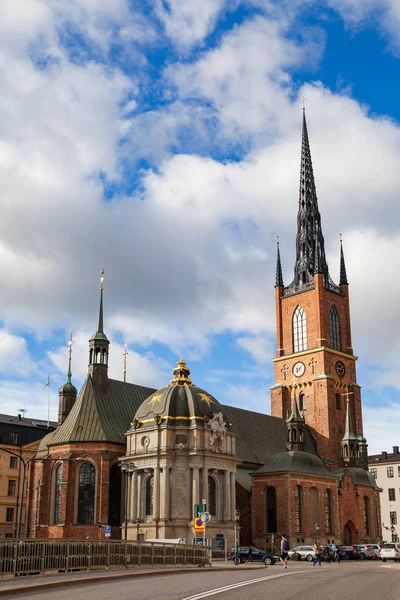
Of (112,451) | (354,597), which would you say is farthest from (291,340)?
(354,597)

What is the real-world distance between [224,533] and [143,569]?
3001 cm

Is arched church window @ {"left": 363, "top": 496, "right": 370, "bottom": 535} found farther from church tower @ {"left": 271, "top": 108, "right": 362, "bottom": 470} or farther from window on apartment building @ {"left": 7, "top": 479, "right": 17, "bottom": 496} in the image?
window on apartment building @ {"left": 7, "top": 479, "right": 17, "bottom": 496}

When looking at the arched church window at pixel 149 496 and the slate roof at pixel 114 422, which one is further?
the slate roof at pixel 114 422

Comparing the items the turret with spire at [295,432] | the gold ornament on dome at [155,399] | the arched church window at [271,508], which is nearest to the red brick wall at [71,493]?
the gold ornament on dome at [155,399]

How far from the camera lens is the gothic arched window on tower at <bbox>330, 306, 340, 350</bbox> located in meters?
99.1

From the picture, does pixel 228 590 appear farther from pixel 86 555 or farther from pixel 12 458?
pixel 12 458

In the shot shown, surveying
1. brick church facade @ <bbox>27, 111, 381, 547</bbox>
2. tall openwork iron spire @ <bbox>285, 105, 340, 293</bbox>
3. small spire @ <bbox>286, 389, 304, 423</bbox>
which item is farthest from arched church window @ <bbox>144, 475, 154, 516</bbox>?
tall openwork iron spire @ <bbox>285, 105, 340, 293</bbox>

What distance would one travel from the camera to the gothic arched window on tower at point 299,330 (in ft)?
323

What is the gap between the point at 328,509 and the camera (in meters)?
77.0

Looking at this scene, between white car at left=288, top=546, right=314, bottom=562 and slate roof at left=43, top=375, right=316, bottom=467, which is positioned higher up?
slate roof at left=43, top=375, right=316, bottom=467

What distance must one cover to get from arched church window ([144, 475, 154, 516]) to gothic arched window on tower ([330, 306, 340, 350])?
43.4 m

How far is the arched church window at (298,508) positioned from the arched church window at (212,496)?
12641mm

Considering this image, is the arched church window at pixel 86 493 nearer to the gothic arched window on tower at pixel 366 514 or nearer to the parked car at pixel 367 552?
the parked car at pixel 367 552

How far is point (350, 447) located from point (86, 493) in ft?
126
